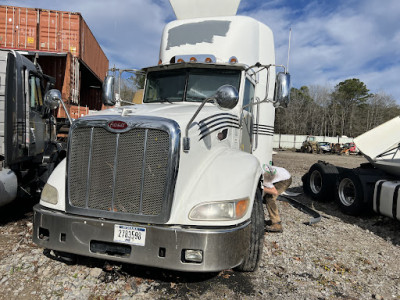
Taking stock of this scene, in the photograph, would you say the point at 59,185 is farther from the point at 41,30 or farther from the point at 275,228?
the point at 41,30

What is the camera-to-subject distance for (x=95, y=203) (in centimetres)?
291

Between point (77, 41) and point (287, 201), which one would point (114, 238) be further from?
point (77, 41)

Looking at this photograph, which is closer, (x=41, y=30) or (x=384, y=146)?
(x=384, y=146)

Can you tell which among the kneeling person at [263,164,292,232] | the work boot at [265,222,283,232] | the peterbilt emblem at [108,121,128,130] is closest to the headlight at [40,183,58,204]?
the peterbilt emblem at [108,121,128,130]

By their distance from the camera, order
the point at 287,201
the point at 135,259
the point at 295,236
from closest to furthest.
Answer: the point at 135,259 → the point at 295,236 → the point at 287,201

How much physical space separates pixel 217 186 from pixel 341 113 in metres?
59.1

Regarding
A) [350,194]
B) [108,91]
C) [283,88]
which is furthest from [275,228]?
[108,91]

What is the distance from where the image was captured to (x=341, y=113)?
55.4 m

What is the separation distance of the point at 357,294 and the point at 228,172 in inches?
A: 73.5

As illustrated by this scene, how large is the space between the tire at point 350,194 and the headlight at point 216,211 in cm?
411

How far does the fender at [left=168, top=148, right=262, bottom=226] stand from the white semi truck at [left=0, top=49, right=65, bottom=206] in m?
2.28

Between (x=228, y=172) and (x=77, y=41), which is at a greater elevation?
(x=77, y=41)

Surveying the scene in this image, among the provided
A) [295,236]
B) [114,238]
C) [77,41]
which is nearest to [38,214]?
[114,238]

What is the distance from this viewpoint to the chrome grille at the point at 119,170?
2789 millimetres
